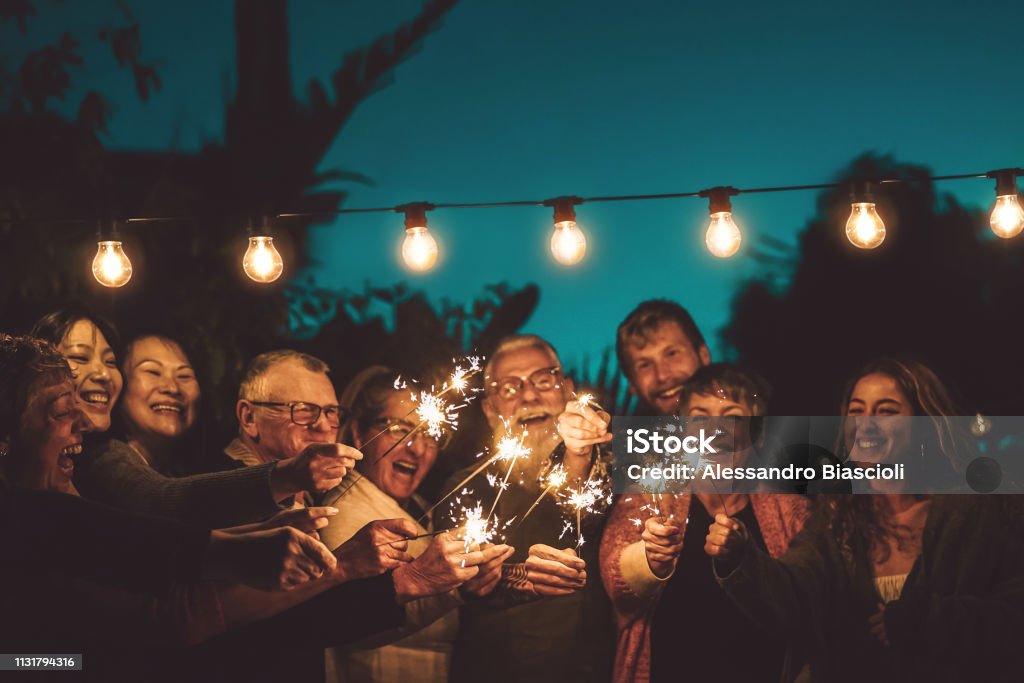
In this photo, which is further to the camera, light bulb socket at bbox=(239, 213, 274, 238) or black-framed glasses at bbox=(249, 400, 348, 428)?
black-framed glasses at bbox=(249, 400, 348, 428)

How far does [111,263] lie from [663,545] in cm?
300

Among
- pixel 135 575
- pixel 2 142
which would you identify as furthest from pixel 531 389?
pixel 2 142

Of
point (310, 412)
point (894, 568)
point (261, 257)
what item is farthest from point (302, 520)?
point (894, 568)

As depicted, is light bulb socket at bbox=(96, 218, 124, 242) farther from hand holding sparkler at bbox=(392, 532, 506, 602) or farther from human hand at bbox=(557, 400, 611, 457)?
human hand at bbox=(557, 400, 611, 457)

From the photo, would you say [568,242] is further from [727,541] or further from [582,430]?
[727,541]

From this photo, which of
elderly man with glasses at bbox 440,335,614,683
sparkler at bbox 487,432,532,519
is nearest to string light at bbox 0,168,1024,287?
elderly man with glasses at bbox 440,335,614,683

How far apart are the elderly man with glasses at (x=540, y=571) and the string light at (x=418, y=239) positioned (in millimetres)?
828

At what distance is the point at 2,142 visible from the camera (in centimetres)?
608

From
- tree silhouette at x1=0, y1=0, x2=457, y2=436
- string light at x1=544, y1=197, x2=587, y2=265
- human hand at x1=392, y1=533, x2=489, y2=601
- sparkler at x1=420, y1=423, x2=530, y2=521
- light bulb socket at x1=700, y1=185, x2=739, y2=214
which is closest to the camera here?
light bulb socket at x1=700, y1=185, x2=739, y2=214

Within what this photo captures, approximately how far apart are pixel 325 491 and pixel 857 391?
2666 millimetres

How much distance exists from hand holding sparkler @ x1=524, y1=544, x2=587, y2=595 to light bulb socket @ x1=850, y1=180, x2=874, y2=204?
7.04ft

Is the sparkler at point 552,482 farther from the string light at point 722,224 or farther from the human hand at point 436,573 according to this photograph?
the string light at point 722,224

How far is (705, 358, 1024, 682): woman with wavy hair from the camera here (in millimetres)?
5121

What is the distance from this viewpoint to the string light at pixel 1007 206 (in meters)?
4.86
